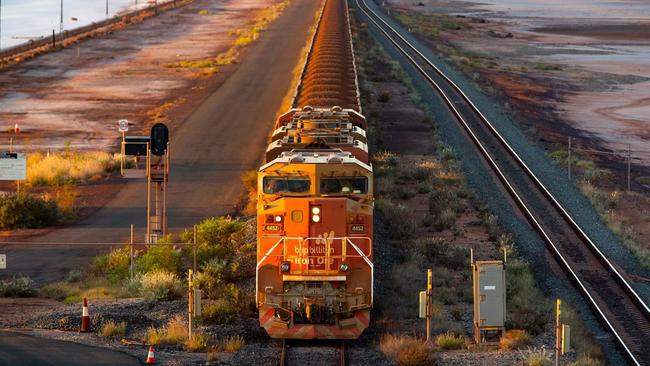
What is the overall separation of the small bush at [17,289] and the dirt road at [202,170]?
100 inches

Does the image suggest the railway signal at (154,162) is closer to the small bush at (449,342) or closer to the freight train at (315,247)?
the freight train at (315,247)

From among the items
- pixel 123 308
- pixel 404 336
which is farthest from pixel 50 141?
pixel 404 336

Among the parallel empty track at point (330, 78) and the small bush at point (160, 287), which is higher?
the parallel empty track at point (330, 78)

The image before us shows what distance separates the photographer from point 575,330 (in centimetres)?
2319

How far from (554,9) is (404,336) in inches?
5603

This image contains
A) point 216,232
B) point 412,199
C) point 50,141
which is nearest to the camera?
point 216,232

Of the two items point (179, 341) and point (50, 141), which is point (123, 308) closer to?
point (179, 341)

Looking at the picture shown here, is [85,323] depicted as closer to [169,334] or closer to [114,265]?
[169,334]

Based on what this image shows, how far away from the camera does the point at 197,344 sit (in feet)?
69.2

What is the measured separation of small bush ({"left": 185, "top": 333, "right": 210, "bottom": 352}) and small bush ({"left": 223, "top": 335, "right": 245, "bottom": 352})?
0.35 meters

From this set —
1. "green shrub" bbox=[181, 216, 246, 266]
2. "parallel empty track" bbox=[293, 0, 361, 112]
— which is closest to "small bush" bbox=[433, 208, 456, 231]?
"parallel empty track" bbox=[293, 0, 361, 112]

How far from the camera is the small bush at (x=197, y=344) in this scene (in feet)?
69.1

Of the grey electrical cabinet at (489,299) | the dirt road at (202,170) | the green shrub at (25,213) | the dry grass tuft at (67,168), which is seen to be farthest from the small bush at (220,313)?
the dry grass tuft at (67,168)

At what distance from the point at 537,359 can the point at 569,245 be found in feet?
44.8
